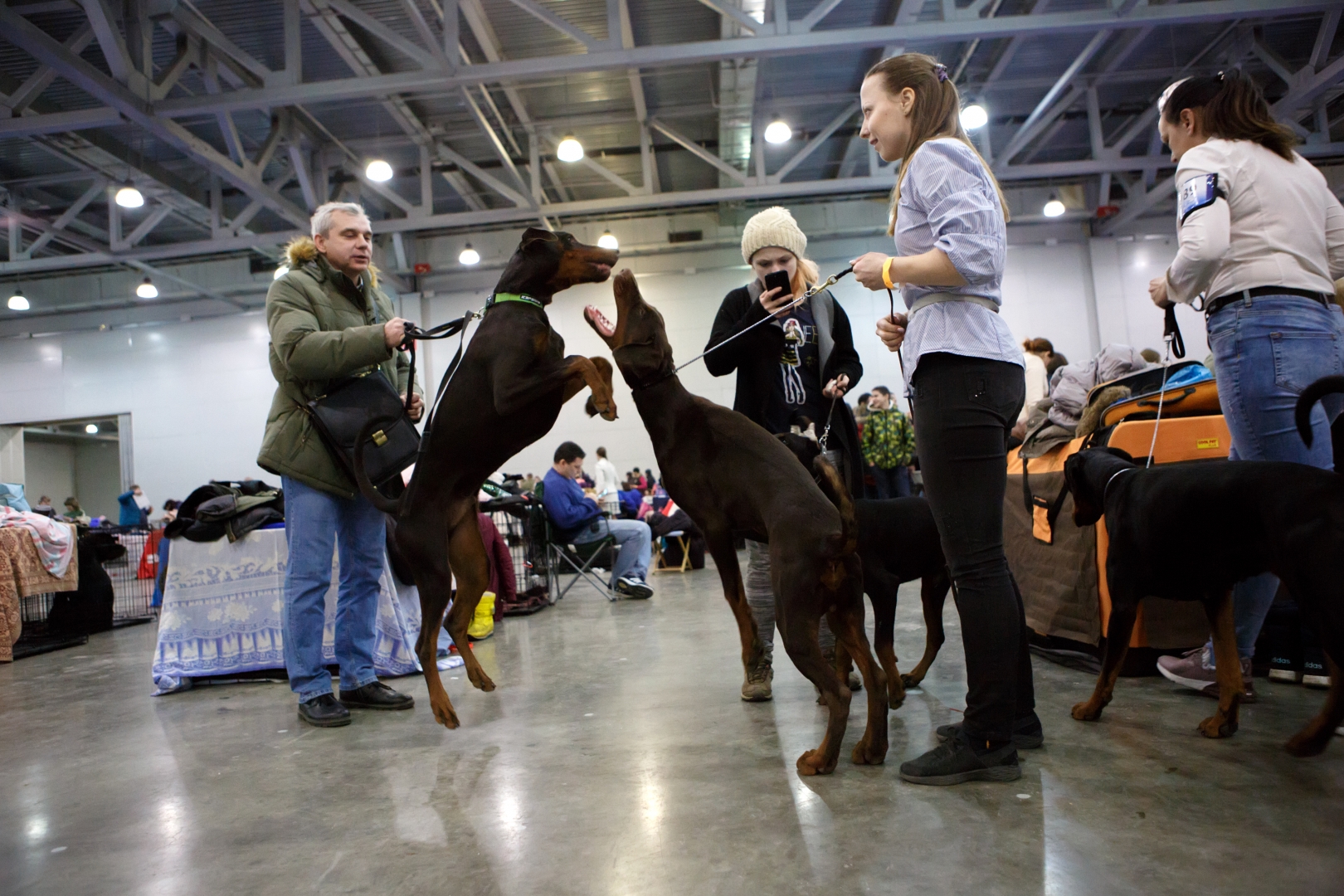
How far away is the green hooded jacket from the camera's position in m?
2.89

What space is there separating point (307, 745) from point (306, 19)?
30.3ft

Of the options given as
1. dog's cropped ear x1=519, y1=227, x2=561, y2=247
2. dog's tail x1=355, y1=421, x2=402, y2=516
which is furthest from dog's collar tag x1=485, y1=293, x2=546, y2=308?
dog's tail x1=355, y1=421, x2=402, y2=516

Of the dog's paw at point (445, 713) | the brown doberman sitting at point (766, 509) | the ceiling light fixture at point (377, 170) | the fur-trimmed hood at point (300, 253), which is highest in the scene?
the ceiling light fixture at point (377, 170)

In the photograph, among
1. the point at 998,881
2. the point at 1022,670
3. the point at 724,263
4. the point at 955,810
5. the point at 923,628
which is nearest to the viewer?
the point at 998,881

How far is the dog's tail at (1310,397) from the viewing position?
1930 mm

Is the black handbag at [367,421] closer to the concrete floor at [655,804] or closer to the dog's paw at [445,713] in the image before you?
the dog's paw at [445,713]

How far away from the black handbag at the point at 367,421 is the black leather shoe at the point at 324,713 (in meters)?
0.87

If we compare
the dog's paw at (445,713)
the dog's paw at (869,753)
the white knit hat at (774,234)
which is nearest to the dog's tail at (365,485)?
the dog's paw at (445,713)

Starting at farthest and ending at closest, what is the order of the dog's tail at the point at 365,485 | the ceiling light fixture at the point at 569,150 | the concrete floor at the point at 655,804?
the ceiling light fixture at the point at 569,150
the dog's tail at the point at 365,485
the concrete floor at the point at 655,804

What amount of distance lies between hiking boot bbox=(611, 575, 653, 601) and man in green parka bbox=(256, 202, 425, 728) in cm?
336

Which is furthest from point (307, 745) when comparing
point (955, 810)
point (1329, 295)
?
point (1329, 295)

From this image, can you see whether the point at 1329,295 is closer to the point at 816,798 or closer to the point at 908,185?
the point at 908,185

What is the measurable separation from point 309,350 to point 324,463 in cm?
45

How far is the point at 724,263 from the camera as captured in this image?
1556 centimetres
